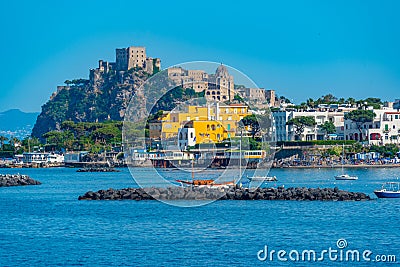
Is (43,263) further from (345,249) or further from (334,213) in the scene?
(334,213)

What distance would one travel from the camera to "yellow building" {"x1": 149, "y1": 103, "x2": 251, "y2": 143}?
7862 centimetres

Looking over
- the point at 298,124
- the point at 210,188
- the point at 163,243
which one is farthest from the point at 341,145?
the point at 163,243

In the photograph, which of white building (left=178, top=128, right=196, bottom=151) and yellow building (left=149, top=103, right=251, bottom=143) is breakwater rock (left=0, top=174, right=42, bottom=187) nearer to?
yellow building (left=149, top=103, right=251, bottom=143)

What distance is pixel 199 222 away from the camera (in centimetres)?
3959

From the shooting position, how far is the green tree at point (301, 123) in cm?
10656

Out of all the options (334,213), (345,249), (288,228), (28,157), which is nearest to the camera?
(345,249)

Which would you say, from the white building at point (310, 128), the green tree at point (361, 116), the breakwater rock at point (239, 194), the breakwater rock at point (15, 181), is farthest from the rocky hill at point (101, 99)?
the breakwater rock at point (239, 194)

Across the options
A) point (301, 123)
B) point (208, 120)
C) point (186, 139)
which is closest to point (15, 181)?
point (208, 120)

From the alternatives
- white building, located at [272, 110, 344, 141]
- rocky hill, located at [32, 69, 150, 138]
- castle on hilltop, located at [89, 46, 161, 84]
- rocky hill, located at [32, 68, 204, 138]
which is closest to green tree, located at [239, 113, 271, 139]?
white building, located at [272, 110, 344, 141]

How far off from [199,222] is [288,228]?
412cm

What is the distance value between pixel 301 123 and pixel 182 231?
71.4 metres

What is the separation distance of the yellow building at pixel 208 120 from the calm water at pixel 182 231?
23774 millimetres

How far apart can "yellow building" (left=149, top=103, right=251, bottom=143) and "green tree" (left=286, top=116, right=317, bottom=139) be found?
11.9 m

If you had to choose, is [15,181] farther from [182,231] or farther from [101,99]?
[101,99]
